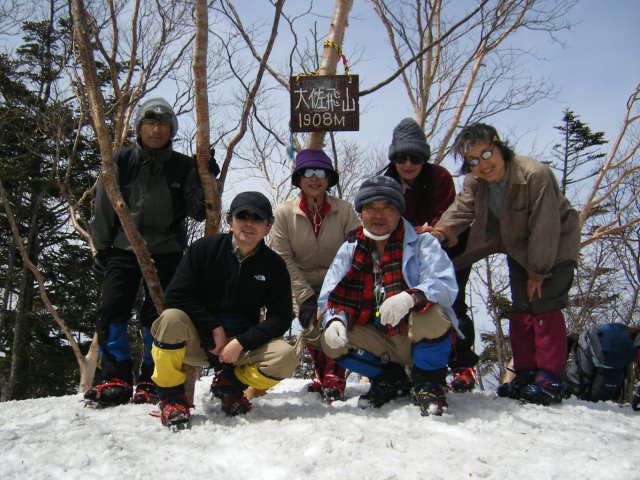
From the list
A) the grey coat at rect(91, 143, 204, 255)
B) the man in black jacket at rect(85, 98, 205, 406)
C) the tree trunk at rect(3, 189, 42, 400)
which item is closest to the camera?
the man in black jacket at rect(85, 98, 205, 406)

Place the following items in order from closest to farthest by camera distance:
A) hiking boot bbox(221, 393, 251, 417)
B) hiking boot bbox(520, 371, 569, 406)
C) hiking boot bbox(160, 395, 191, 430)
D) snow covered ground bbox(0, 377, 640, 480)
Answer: snow covered ground bbox(0, 377, 640, 480), hiking boot bbox(160, 395, 191, 430), hiking boot bbox(221, 393, 251, 417), hiking boot bbox(520, 371, 569, 406)

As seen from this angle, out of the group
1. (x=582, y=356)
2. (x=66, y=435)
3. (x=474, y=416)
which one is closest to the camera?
(x=66, y=435)

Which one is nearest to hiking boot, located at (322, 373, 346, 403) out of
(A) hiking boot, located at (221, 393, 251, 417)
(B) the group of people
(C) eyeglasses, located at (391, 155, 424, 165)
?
(B) the group of people

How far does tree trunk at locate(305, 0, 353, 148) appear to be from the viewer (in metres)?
3.44

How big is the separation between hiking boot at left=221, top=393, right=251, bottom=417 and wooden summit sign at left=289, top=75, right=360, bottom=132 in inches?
74.9

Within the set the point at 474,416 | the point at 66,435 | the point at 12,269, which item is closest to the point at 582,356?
the point at 474,416

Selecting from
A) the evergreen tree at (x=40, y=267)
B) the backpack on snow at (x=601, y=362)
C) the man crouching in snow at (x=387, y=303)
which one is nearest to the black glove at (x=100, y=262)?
the man crouching in snow at (x=387, y=303)

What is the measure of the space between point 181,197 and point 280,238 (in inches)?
28.0

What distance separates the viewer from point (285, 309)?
258 cm

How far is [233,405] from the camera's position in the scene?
8.07 ft

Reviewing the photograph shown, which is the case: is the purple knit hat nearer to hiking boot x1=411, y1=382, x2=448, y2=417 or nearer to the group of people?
the group of people

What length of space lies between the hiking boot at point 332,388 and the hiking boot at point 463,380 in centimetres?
71

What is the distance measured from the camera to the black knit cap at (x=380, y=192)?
252 centimetres

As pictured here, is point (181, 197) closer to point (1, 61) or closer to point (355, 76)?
point (355, 76)
